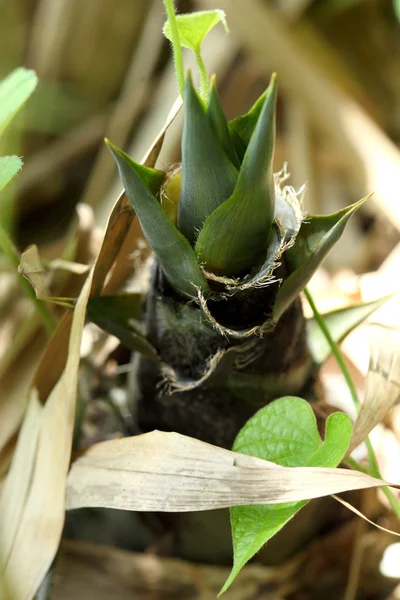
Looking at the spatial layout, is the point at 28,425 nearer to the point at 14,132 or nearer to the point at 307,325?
the point at 307,325

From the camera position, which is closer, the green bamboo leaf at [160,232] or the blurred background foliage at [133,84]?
the green bamboo leaf at [160,232]

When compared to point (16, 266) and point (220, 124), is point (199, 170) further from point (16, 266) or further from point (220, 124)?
point (16, 266)

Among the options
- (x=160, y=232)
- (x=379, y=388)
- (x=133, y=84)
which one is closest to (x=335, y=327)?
(x=379, y=388)

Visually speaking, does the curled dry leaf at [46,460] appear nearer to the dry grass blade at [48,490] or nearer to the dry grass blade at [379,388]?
the dry grass blade at [48,490]

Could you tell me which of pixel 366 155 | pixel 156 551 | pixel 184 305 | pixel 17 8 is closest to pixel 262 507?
pixel 184 305

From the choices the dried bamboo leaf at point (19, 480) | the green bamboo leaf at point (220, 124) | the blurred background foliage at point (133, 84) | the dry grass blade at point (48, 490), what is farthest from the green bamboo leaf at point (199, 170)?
the blurred background foliage at point (133, 84)

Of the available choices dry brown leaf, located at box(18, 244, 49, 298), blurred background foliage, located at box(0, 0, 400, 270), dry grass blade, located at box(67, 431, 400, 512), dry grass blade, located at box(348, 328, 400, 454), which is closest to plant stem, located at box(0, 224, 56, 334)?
dry brown leaf, located at box(18, 244, 49, 298)
